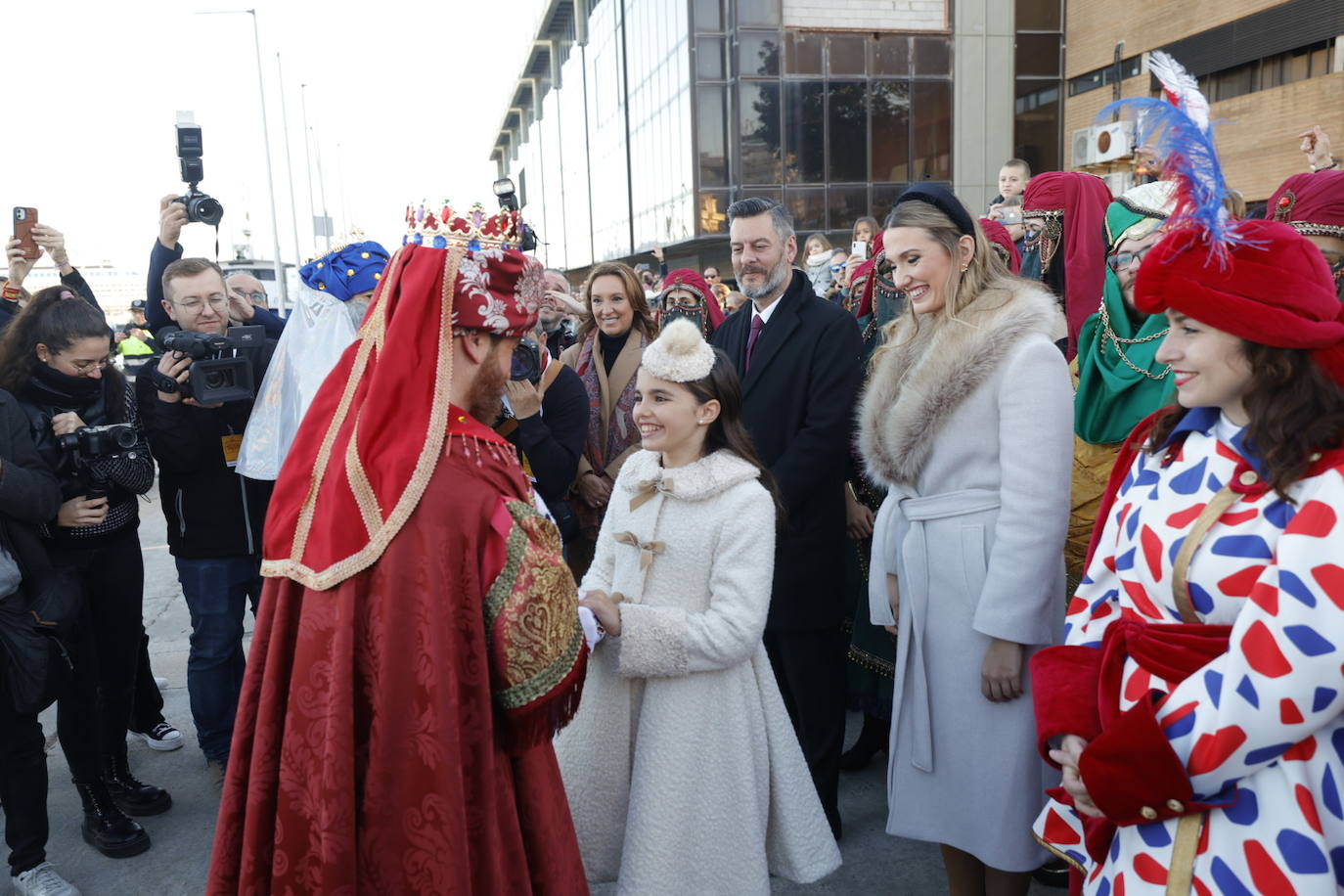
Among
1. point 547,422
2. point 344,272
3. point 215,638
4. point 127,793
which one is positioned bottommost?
point 127,793

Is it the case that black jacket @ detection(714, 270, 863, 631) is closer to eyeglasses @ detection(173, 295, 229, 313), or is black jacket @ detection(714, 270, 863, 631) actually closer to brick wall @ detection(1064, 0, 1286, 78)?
eyeglasses @ detection(173, 295, 229, 313)

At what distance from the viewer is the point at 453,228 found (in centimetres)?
207

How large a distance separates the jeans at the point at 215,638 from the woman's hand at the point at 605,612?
2.22 meters

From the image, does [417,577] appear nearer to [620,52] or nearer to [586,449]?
[586,449]

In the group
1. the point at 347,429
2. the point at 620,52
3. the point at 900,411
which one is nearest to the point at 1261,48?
the point at 620,52

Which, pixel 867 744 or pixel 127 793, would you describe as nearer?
pixel 127 793

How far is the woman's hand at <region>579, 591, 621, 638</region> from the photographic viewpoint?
247cm

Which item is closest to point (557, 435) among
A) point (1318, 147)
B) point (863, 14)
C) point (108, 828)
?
point (108, 828)

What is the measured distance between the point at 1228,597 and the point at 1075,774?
47 cm

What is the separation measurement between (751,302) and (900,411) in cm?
137

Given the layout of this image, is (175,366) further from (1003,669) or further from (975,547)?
(1003,669)

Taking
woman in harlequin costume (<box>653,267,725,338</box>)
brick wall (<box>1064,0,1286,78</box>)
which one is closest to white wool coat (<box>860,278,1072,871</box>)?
woman in harlequin costume (<box>653,267,725,338</box>)

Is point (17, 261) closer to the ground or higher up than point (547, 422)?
higher up

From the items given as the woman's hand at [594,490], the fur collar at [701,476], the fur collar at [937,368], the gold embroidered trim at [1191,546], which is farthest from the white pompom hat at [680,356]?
the woman's hand at [594,490]
